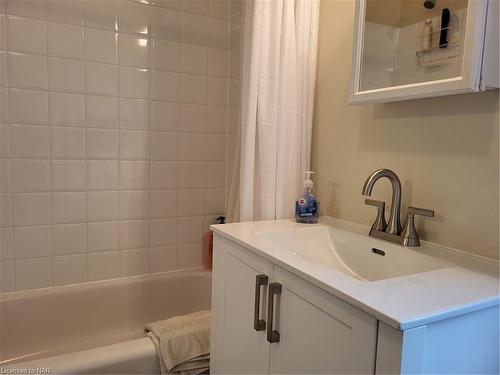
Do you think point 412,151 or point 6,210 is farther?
point 6,210

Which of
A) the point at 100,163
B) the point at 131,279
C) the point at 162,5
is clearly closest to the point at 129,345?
the point at 131,279

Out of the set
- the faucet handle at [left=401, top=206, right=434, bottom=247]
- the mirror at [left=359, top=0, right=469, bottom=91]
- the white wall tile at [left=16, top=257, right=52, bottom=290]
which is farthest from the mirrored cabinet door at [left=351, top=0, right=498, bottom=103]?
the white wall tile at [left=16, top=257, right=52, bottom=290]

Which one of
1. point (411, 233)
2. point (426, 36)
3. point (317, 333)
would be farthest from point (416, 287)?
point (426, 36)

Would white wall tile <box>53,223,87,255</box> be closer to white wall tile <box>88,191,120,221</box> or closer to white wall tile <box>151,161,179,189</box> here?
white wall tile <box>88,191,120,221</box>

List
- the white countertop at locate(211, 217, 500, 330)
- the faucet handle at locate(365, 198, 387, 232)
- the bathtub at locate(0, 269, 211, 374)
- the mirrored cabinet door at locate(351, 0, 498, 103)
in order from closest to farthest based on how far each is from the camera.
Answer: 1. the white countertop at locate(211, 217, 500, 330)
2. the mirrored cabinet door at locate(351, 0, 498, 103)
3. the faucet handle at locate(365, 198, 387, 232)
4. the bathtub at locate(0, 269, 211, 374)

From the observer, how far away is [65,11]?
1680mm

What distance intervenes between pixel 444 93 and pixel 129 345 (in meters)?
1.23

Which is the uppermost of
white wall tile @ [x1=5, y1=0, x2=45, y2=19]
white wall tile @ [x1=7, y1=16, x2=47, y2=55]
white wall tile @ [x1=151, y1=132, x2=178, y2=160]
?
white wall tile @ [x1=5, y1=0, x2=45, y2=19]

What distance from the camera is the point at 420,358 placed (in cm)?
65

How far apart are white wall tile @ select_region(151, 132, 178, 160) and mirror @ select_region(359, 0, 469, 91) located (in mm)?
1041

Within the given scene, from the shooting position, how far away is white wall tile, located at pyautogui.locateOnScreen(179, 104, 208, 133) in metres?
1.97

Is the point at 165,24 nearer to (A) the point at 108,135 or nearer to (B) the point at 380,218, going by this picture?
(A) the point at 108,135

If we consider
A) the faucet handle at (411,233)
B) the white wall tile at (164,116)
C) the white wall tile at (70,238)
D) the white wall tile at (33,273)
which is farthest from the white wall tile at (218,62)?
the faucet handle at (411,233)

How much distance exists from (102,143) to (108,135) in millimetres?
47
